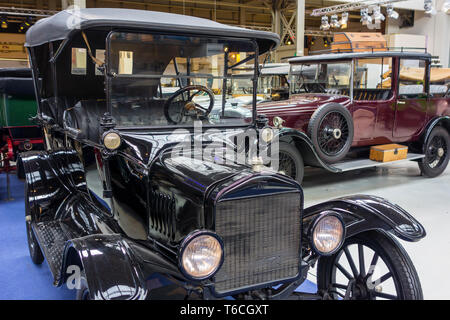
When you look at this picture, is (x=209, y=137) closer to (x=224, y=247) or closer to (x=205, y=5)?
(x=224, y=247)

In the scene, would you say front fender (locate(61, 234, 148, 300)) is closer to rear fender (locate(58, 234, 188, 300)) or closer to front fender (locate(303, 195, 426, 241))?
rear fender (locate(58, 234, 188, 300))

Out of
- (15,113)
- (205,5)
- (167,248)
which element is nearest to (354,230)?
(167,248)

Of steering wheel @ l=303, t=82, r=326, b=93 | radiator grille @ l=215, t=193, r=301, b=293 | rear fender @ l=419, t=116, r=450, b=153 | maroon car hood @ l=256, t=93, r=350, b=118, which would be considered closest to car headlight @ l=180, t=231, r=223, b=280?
radiator grille @ l=215, t=193, r=301, b=293

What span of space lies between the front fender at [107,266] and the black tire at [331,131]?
3.65 m

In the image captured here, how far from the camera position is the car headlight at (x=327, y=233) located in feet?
6.68

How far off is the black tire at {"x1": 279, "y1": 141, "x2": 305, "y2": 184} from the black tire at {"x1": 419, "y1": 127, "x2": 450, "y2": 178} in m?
2.44

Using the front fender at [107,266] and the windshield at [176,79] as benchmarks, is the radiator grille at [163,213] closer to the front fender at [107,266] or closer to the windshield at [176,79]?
the front fender at [107,266]

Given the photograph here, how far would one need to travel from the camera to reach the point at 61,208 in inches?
125

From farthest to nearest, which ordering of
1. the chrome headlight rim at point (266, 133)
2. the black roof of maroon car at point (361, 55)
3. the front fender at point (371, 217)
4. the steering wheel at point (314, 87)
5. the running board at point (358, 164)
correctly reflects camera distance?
the steering wheel at point (314, 87) → the black roof of maroon car at point (361, 55) → the running board at point (358, 164) → the chrome headlight rim at point (266, 133) → the front fender at point (371, 217)

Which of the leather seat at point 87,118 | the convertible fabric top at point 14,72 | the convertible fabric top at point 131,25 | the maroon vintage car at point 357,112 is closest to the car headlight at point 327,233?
the convertible fabric top at point 131,25

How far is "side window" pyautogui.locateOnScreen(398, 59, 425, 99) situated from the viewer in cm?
598

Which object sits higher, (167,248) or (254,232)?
(254,232)
